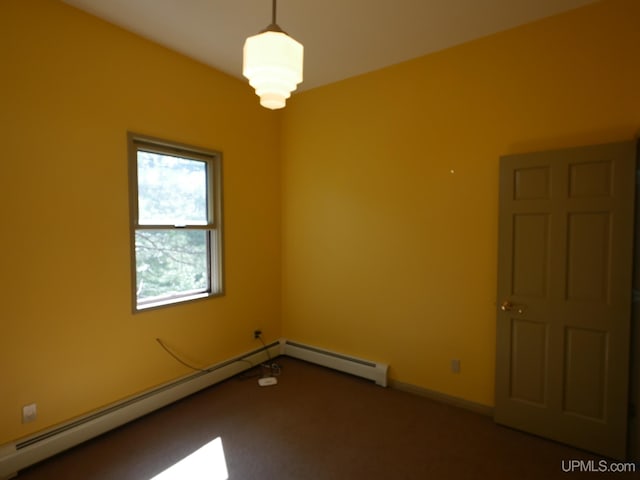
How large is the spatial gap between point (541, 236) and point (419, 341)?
136 centimetres

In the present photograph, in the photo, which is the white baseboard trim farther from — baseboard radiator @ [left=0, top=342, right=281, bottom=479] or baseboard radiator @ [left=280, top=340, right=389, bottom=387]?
baseboard radiator @ [left=0, top=342, right=281, bottom=479]

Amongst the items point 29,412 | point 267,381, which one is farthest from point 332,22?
point 29,412

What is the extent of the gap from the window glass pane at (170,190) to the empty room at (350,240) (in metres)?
0.02

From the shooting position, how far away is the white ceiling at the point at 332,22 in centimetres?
223

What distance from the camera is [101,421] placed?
2.37 m

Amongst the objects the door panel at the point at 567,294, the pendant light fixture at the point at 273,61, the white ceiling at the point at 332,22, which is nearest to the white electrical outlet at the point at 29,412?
the pendant light fixture at the point at 273,61

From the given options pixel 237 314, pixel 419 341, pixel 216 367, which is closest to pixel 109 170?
pixel 237 314

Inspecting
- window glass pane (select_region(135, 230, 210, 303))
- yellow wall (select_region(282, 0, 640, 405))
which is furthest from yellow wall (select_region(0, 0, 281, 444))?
yellow wall (select_region(282, 0, 640, 405))

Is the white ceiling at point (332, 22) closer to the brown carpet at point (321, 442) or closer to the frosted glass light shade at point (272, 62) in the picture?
the frosted glass light shade at point (272, 62)

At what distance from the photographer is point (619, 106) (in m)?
2.17

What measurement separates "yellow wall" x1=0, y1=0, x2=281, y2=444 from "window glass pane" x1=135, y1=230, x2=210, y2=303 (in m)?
0.16

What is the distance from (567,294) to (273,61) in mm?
2453

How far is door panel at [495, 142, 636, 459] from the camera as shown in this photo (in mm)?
2127

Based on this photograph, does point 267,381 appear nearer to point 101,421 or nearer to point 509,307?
point 101,421
